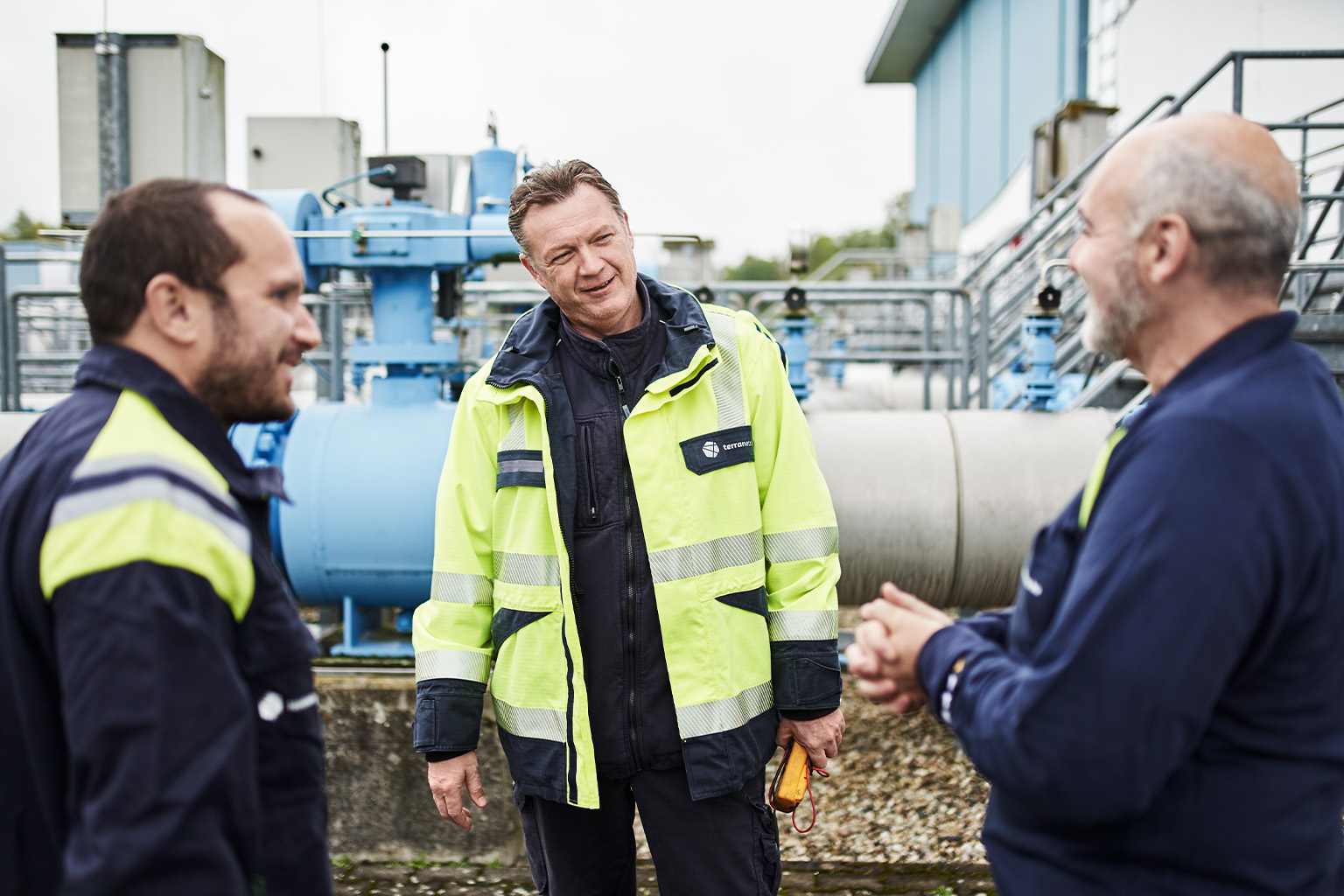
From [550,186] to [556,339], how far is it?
1.07 feet

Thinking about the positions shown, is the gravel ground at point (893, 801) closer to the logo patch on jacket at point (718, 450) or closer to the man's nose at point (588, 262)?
the logo patch on jacket at point (718, 450)

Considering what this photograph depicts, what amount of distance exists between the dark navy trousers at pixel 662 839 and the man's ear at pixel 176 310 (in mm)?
1223

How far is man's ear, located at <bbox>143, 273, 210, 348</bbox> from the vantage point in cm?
123

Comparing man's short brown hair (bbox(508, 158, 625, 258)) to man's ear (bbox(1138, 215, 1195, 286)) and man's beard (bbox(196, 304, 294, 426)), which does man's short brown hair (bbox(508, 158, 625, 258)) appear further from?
man's ear (bbox(1138, 215, 1195, 286))

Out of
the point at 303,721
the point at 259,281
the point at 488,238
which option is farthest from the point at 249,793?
the point at 488,238

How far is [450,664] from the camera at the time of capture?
208 cm

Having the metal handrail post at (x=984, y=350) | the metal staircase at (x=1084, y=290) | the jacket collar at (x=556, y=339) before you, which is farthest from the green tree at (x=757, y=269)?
the jacket collar at (x=556, y=339)

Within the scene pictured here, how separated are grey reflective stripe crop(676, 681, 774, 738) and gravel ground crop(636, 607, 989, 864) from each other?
1648mm

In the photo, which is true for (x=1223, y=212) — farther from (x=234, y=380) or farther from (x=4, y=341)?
(x=4, y=341)

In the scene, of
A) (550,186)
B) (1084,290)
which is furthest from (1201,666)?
(1084,290)

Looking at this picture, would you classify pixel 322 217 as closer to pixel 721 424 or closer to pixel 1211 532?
pixel 721 424

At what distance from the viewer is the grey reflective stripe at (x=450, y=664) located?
6.83 feet

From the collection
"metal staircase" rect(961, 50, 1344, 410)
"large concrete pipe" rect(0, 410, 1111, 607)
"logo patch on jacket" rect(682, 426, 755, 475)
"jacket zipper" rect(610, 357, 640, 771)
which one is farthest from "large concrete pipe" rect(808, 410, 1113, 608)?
"jacket zipper" rect(610, 357, 640, 771)

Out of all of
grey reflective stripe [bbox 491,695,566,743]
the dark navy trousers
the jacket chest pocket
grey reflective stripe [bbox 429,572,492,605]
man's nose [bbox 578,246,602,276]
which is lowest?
the dark navy trousers
